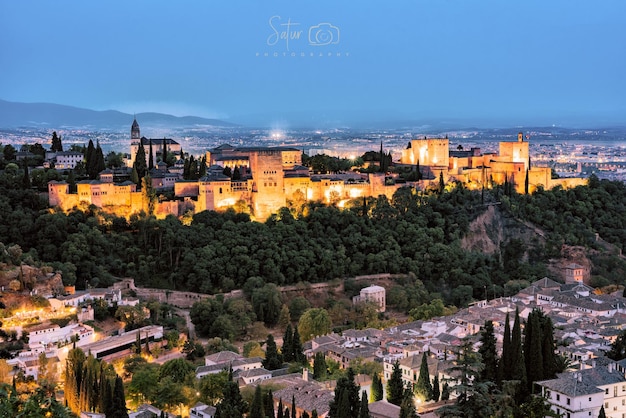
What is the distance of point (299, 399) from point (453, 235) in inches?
864

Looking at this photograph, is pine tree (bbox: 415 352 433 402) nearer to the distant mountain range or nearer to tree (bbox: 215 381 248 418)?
tree (bbox: 215 381 248 418)

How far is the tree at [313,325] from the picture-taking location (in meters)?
30.6

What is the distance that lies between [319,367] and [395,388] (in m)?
3.36

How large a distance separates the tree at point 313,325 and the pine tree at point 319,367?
5.70 meters

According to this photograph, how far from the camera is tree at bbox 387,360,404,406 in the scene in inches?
851

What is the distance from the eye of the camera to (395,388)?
21734mm

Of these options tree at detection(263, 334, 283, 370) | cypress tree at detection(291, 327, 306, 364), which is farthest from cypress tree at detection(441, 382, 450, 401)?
cypress tree at detection(291, 327, 306, 364)

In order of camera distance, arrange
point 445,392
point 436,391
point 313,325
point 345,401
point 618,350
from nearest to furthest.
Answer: point 345,401, point 445,392, point 436,391, point 618,350, point 313,325

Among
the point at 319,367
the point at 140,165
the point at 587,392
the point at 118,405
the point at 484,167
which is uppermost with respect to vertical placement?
the point at 140,165

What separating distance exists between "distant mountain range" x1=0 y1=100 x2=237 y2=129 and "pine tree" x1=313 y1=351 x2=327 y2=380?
7448 cm

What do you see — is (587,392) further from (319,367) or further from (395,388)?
(319,367)

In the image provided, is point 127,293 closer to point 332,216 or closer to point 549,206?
point 332,216

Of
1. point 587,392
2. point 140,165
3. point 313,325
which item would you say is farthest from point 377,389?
point 140,165

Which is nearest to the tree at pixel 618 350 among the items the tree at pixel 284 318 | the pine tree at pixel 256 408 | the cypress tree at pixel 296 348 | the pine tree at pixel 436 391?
the pine tree at pixel 436 391
